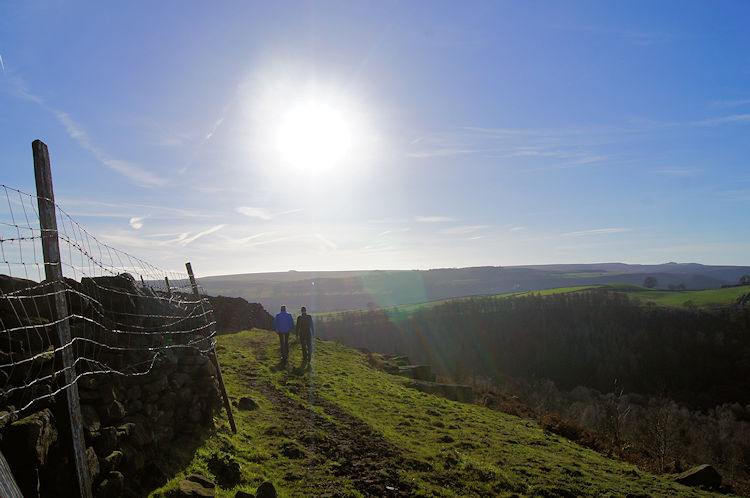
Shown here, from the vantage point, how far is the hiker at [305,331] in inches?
800

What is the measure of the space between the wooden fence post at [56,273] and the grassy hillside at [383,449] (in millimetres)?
2192

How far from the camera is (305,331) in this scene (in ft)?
67.3

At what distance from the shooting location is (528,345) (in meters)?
114

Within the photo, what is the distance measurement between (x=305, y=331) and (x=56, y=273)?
15.9m

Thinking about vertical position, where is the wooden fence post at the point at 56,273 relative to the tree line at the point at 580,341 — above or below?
above

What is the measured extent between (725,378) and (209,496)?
119m

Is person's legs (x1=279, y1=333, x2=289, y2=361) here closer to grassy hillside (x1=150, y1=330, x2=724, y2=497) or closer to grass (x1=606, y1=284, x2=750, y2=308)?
grassy hillside (x1=150, y1=330, x2=724, y2=497)

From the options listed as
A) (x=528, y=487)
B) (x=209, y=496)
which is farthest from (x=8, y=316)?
(x=528, y=487)

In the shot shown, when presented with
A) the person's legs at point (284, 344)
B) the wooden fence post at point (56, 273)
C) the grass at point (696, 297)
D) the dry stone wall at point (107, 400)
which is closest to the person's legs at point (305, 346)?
the person's legs at point (284, 344)

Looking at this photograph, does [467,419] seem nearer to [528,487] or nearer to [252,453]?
[528,487]

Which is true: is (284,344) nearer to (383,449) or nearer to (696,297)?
(383,449)

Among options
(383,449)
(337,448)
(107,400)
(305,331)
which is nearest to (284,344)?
(305,331)

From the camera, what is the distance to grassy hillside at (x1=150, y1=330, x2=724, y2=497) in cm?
845

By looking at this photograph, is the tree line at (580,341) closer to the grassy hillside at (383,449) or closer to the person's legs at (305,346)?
the person's legs at (305,346)
